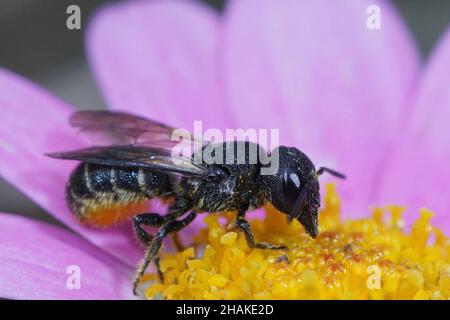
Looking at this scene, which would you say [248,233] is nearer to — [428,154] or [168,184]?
[168,184]

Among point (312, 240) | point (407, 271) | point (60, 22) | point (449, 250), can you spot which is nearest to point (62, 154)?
point (312, 240)

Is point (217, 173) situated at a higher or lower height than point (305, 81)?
lower

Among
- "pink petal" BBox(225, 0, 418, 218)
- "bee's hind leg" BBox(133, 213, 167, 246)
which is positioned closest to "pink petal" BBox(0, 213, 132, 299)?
"bee's hind leg" BBox(133, 213, 167, 246)

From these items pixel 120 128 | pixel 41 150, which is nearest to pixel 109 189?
pixel 120 128

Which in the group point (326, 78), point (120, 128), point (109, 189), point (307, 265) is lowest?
point (307, 265)

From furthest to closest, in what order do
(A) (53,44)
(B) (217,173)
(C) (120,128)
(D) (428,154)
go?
(A) (53,44), (D) (428,154), (C) (120,128), (B) (217,173)

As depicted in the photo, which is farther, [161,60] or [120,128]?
[161,60]

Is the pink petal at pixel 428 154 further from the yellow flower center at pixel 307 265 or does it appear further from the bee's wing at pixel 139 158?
the bee's wing at pixel 139 158

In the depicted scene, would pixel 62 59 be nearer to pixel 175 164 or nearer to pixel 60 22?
pixel 60 22

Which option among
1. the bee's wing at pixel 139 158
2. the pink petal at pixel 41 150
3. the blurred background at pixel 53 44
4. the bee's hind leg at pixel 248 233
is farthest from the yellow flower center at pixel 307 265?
the blurred background at pixel 53 44
